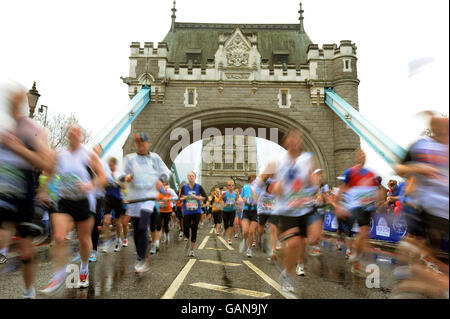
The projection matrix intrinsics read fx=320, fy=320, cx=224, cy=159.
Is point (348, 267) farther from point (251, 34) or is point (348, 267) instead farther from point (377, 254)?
point (251, 34)

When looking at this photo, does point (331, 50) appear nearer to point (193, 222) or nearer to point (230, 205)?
point (230, 205)

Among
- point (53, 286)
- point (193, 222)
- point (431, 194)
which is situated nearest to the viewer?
point (431, 194)

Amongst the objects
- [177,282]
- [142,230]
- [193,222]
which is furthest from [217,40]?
[177,282]

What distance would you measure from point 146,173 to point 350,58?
A: 2123cm

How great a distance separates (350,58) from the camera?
22.1 m

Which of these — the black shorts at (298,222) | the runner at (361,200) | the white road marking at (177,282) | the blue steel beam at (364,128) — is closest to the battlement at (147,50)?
the blue steel beam at (364,128)

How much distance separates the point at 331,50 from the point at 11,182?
23463 millimetres

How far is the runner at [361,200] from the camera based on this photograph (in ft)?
17.5

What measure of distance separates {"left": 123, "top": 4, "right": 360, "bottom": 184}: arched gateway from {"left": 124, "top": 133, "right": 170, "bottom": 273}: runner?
1699 centimetres

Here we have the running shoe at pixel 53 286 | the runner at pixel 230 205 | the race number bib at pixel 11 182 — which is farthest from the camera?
the runner at pixel 230 205

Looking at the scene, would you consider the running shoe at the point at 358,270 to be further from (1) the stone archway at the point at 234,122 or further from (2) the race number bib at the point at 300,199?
(1) the stone archway at the point at 234,122

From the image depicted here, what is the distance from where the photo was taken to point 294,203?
154 inches

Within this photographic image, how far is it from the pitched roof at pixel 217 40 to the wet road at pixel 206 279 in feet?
73.4

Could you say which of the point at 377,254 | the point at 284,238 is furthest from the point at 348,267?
the point at 284,238
